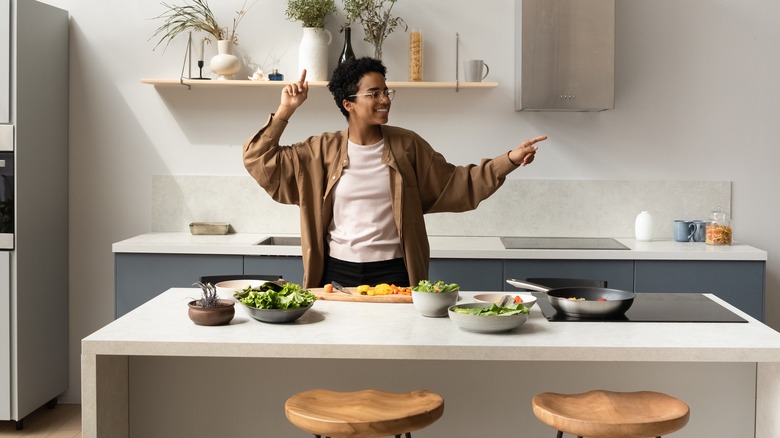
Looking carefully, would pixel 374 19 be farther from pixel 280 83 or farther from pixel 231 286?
pixel 231 286

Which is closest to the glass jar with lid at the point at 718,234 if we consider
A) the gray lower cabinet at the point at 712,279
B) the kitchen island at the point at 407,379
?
the gray lower cabinet at the point at 712,279

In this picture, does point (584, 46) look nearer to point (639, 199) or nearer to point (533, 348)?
point (639, 199)

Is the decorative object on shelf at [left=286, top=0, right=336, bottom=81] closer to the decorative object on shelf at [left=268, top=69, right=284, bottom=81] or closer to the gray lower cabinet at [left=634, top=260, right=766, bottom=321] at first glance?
the decorative object on shelf at [left=268, top=69, right=284, bottom=81]

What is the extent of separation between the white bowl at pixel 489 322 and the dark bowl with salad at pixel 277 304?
45 centimetres

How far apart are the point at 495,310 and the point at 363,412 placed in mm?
530

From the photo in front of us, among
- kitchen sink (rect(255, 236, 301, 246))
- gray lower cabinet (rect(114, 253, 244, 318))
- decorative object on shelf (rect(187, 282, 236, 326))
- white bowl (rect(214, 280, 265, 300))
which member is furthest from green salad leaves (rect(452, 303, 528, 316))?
kitchen sink (rect(255, 236, 301, 246))

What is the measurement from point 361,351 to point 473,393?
1.57ft

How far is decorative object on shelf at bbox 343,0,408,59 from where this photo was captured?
4727mm

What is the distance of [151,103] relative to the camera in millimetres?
4973

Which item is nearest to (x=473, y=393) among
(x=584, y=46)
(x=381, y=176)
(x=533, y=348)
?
(x=533, y=348)

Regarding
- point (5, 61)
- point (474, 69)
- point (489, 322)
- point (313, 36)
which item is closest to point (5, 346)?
point (5, 61)

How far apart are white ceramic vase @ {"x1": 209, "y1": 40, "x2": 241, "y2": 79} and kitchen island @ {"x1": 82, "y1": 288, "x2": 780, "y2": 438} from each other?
87.0 inches

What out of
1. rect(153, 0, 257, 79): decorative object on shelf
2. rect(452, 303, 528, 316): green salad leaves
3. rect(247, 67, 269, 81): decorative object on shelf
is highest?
rect(153, 0, 257, 79): decorative object on shelf

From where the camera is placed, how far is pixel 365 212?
3504 mm
